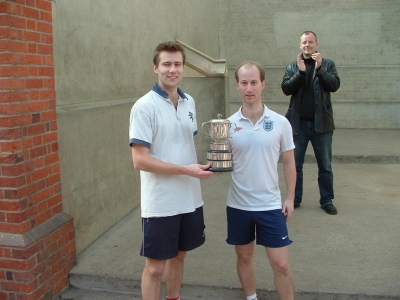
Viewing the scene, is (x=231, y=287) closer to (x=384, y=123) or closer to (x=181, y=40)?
(x=181, y=40)

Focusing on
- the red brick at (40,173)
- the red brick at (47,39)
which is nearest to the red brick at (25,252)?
the red brick at (40,173)

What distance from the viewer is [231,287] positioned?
362 cm

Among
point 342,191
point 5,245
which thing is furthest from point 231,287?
point 342,191

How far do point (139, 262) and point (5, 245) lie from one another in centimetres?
123

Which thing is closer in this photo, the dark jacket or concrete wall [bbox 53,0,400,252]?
concrete wall [bbox 53,0,400,252]

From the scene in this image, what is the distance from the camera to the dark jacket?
507cm

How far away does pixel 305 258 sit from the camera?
4.10m

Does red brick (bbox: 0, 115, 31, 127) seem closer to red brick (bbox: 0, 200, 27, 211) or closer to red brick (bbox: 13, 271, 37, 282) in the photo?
red brick (bbox: 0, 200, 27, 211)

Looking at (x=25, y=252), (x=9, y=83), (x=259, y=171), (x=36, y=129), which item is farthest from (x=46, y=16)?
(x=259, y=171)

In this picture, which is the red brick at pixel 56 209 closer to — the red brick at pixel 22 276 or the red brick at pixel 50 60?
the red brick at pixel 22 276

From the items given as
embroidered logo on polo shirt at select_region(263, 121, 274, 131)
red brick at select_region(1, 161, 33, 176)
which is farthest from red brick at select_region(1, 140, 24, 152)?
embroidered logo on polo shirt at select_region(263, 121, 274, 131)

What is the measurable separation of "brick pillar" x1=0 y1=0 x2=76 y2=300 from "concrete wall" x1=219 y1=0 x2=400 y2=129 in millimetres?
8616

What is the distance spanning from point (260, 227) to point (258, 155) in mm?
477

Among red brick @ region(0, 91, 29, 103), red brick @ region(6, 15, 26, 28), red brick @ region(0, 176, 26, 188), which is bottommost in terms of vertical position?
red brick @ region(0, 176, 26, 188)
